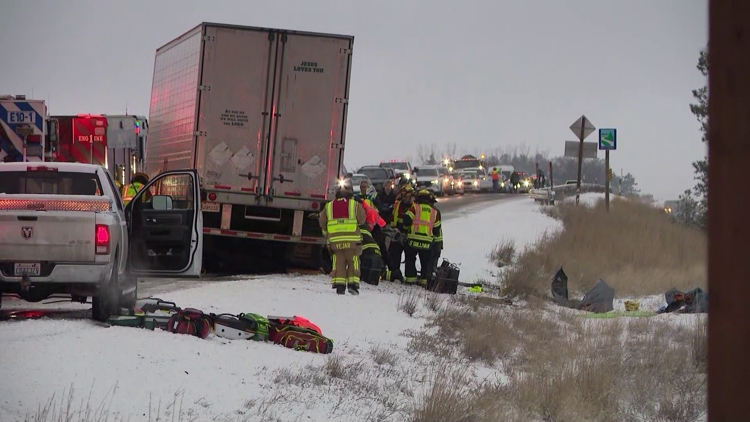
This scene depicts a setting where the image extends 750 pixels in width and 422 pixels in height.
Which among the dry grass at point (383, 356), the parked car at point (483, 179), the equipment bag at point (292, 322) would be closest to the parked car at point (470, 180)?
the parked car at point (483, 179)

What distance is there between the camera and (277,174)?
17047mm

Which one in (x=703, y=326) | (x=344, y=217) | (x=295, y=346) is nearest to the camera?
(x=295, y=346)

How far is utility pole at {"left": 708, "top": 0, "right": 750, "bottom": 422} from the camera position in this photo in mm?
1976

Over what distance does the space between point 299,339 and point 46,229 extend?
100 inches

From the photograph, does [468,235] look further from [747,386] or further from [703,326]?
[747,386]

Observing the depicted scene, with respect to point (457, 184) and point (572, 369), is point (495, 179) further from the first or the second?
point (572, 369)

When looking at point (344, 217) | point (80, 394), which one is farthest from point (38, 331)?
point (344, 217)

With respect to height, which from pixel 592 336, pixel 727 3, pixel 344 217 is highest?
pixel 727 3

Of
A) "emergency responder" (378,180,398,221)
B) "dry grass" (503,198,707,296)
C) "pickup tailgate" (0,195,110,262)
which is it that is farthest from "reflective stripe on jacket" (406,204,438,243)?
"pickup tailgate" (0,195,110,262)

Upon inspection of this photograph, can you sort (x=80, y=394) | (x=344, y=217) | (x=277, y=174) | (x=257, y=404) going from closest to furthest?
1. (x=80, y=394)
2. (x=257, y=404)
3. (x=344, y=217)
4. (x=277, y=174)

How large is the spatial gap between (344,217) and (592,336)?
3.87 metres

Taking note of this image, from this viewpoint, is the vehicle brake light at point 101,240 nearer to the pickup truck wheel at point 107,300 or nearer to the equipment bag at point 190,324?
the pickup truck wheel at point 107,300

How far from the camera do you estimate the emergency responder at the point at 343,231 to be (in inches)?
575

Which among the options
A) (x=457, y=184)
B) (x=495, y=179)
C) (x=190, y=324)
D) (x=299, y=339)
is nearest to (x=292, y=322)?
(x=299, y=339)
